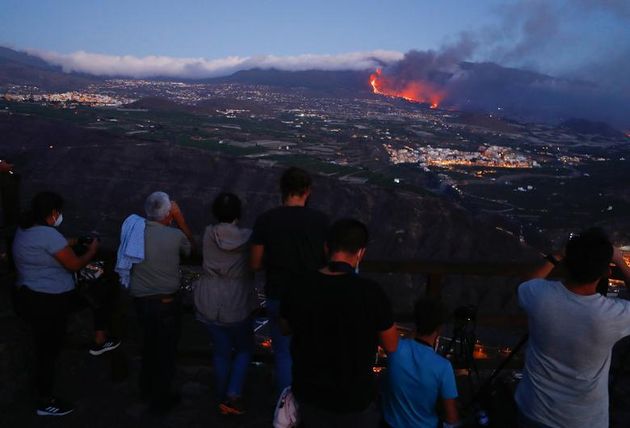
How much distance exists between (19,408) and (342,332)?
327 cm

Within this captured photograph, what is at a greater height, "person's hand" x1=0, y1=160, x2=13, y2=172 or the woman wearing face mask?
"person's hand" x1=0, y1=160, x2=13, y2=172

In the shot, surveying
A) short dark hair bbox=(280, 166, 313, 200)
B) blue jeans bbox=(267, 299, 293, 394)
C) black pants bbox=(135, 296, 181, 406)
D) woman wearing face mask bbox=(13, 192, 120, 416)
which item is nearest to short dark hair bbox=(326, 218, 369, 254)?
short dark hair bbox=(280, 166, 313, 200)

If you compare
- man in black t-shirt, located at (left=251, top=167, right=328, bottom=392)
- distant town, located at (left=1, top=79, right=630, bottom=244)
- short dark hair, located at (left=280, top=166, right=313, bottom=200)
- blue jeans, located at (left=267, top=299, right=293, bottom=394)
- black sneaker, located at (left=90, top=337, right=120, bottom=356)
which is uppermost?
short dark hair, located at (left=280, top=166, right=313, bottom=200)

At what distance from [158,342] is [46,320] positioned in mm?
876

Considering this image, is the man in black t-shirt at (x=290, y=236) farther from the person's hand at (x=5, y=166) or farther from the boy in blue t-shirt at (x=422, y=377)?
the person's hand at (x=5, y=166)

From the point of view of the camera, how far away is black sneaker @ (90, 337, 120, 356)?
15.1 feet

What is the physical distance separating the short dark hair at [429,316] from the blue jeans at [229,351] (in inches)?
62.9

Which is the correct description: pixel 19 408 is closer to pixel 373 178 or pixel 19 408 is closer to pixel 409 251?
pixel 409 251

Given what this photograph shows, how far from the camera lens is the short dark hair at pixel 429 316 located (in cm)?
285

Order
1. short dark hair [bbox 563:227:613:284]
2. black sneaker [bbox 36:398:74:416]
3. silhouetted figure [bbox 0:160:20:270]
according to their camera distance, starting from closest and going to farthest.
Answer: short dark hair [bbox 563:227:613:284] < black sneaker [bbox 36:398:74:416] < silhouetted figure [bbox 0:160:20:270]

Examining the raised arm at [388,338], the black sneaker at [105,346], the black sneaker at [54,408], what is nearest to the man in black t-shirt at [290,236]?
the raised arm at [388,338]

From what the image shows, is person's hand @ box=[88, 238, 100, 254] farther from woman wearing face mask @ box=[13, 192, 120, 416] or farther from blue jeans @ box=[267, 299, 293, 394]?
blue jeans @ box=[267, 299, 293, 394]

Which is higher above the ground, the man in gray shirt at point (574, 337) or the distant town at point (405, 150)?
the man in gray shirt at point (574, 337)

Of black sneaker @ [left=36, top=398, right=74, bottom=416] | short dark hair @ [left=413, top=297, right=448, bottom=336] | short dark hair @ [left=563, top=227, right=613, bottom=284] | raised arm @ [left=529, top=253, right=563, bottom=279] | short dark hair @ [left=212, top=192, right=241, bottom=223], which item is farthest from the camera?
black sneaker @ [left=36, top=398, right=74, bottom=416]
